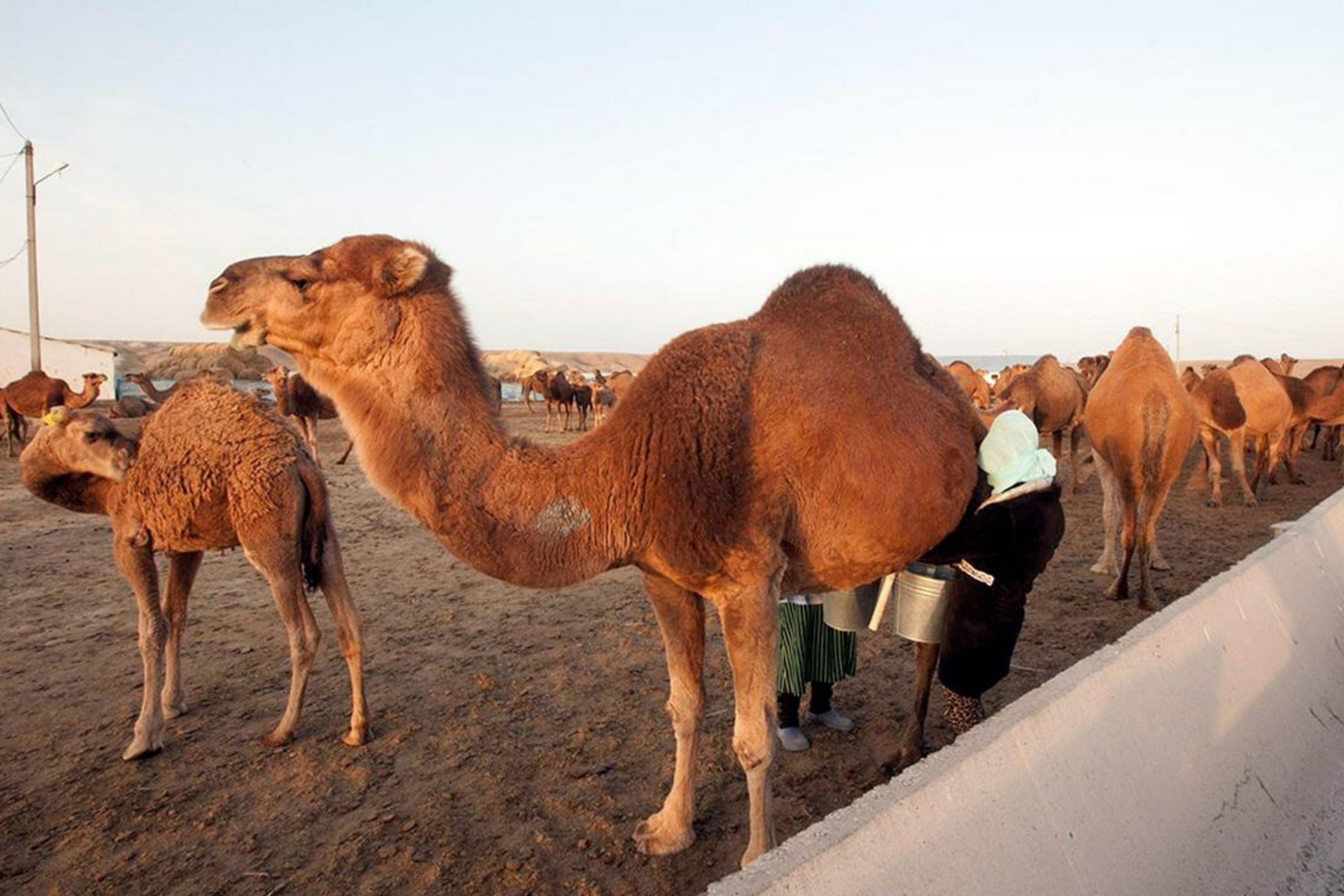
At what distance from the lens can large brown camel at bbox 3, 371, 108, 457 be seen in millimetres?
17875

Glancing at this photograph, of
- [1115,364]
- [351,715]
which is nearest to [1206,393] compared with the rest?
[1115,364]

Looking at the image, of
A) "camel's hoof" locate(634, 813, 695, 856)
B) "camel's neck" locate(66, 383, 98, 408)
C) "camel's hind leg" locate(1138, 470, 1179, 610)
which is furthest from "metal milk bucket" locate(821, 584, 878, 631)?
"camel's neck" locate(66, 383, 98, 408)

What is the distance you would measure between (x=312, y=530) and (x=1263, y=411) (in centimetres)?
1445

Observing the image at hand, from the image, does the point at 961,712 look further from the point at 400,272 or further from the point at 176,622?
the point at 176,622

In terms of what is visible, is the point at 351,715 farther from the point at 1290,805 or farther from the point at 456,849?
the point at 1290,805

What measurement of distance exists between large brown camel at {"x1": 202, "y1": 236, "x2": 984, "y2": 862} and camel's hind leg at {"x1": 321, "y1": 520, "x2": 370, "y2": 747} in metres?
2.10

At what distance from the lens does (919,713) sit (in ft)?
13.5

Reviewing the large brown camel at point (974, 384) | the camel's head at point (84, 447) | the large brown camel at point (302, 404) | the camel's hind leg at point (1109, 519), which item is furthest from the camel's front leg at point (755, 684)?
the large brown camel at point (974, 384)

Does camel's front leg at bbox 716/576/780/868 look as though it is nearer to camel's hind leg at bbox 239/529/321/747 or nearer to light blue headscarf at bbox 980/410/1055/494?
light blue headscarf at bbox 980/410/1055/494

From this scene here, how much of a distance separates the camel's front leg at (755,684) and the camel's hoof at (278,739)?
2.79m

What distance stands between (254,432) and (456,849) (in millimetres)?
2762

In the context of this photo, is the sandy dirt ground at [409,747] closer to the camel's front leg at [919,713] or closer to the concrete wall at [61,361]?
the camel's front leg at [919,713]

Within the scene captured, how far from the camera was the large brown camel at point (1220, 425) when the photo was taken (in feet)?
39.4

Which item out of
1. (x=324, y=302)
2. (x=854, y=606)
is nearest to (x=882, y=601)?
(x=854, y=606)
